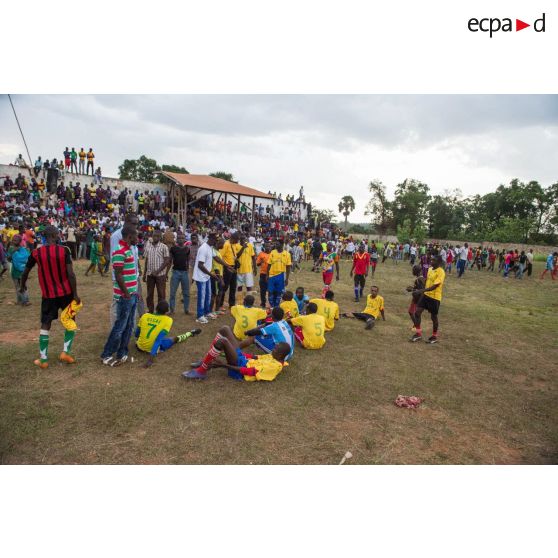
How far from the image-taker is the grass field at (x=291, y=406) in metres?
3.63

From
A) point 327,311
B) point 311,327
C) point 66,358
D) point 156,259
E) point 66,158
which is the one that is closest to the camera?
point 66,358

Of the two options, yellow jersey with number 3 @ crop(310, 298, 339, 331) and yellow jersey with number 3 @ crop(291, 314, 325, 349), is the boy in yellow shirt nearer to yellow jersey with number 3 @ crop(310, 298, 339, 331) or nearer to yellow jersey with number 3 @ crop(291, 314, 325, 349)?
yellow jersey with number 3 @ crop(310, 298, 339, 331)

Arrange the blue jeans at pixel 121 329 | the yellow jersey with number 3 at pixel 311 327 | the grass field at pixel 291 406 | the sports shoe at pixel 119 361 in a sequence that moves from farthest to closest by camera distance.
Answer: the yellow jersey with number 3 at pixel 311 327 < the sports shoe at pixel 119 361 < the blue jeans at pixel 121 329 < the grass field at pixel 291 406

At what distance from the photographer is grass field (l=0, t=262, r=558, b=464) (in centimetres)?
363

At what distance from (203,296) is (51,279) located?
2.97 m

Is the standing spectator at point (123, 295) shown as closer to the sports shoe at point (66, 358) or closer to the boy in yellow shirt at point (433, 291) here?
the sports shoe at point (66, 358)

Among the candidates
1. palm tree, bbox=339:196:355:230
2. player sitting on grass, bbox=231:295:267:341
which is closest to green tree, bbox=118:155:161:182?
palm tree, bbox=339:196:355:230

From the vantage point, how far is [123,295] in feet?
16.7

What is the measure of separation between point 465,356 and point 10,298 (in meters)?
9.79

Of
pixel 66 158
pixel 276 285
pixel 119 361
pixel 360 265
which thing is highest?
pixel 66 158

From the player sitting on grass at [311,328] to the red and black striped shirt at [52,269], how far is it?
3.37 meters

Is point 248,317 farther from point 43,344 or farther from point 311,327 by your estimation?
point 43,344

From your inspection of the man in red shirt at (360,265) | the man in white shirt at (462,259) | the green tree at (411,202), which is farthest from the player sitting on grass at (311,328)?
the green tree at (411,202)

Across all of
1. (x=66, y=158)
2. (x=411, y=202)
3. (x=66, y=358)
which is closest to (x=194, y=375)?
(x=66, y=358)
